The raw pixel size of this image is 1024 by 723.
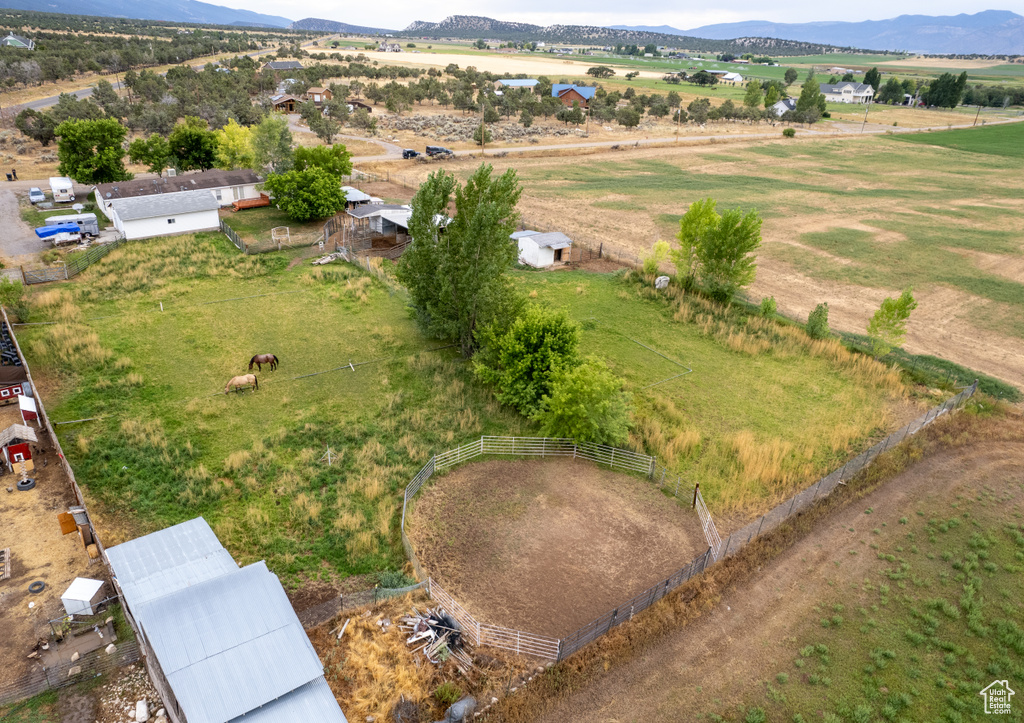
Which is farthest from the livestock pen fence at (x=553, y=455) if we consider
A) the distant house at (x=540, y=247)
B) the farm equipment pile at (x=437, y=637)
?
the distant house at (x=540, y=247)

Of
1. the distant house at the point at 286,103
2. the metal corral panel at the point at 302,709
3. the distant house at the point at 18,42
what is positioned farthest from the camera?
the distant house at the point at 18,42

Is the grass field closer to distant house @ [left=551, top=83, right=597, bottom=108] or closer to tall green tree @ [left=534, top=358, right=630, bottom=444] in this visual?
tall green tree @ [left=534, top=358, right=630, bottom=444]

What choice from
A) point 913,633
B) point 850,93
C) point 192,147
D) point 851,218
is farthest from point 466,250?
point 850,93

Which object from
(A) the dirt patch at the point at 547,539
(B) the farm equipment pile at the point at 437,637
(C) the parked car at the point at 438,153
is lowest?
(A) the dirt patch at the point at 547,539

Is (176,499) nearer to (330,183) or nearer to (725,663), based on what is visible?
(725,663)

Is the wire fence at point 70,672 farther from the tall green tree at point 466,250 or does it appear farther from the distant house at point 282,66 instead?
the distant house at point 282,66

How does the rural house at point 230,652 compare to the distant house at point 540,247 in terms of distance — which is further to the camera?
the distant house at point 540,247

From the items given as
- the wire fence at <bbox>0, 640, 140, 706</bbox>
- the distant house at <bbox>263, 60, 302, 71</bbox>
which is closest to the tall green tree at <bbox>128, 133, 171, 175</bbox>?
the wire fence at <bbox>0, 640, 140, 706</bbox>

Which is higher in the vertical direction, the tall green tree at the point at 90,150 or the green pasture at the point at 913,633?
the tall green tree at the point at 90,150
